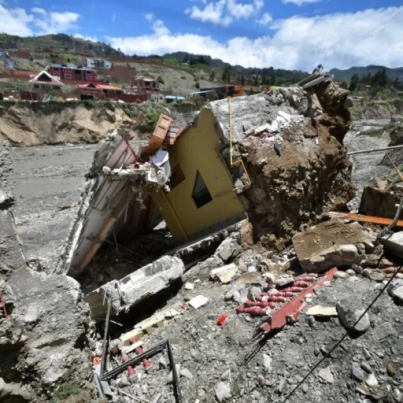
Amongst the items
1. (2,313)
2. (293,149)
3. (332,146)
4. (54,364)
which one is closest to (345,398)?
(54,364)

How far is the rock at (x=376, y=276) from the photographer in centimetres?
482

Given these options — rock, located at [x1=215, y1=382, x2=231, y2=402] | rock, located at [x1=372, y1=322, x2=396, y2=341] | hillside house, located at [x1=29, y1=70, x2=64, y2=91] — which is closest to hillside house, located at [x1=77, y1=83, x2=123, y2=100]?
hillside house, located at [x1=29, y1=70, x2=64, y2=91]

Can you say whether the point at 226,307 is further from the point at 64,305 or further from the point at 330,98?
the point at 330,98

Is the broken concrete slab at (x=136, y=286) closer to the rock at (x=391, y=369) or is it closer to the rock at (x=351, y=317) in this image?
the rock at (x=351, y=317)

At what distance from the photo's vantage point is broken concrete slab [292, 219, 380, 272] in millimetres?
5309

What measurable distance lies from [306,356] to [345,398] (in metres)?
0.60

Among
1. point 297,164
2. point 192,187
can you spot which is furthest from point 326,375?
point 192,187

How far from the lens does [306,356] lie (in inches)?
163

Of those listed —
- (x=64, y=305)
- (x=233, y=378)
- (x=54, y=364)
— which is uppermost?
(x=64, y=305)

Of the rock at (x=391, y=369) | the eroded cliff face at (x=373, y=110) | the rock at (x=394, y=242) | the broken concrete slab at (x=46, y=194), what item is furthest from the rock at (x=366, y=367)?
the eroded cliff face at (x=373, y=110)

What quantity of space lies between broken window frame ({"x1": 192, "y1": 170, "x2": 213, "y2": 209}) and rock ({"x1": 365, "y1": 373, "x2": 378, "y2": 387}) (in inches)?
195

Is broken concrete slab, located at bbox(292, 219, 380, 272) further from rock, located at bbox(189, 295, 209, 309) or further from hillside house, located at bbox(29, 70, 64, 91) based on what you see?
hillside house, located at bbox(29, 70, 64, 91)

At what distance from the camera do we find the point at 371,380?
367 cm

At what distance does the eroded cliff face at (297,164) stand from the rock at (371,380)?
3352 mm
